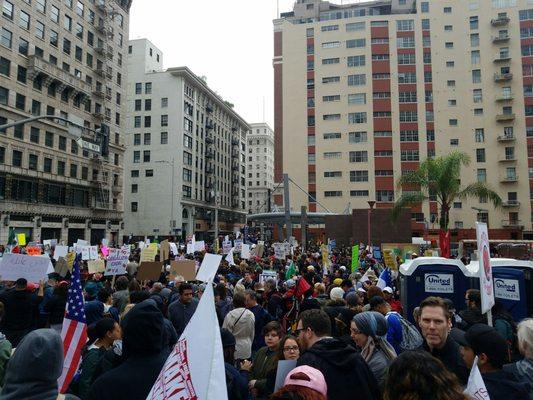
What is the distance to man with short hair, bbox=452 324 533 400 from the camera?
2.95 meters

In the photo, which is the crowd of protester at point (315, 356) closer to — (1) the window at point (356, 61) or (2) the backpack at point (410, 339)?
(2) the backpack at point (410, 339)

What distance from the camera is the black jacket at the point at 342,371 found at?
10.5 ft

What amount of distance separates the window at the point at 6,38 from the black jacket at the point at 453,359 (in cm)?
4739

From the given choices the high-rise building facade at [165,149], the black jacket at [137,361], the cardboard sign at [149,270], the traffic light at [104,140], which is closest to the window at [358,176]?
the high-rise building facade at [165,149]

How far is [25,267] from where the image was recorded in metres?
8.45

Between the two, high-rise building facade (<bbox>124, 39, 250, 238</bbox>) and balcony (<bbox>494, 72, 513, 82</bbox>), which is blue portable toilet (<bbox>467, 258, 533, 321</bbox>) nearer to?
balcony (<bbox>494, 72, 513, 82</bbox>)

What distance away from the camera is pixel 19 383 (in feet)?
8.35

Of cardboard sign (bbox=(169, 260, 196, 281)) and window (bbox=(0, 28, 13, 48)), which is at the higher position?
window (bbox=(0, 28, 13, 48))

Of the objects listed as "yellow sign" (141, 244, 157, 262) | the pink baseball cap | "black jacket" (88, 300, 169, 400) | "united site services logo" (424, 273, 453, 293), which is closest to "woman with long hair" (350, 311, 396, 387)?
the pink baseball cap

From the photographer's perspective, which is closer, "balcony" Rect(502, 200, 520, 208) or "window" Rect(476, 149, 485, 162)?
"balcony" Rect(502, 200, 520, 208)

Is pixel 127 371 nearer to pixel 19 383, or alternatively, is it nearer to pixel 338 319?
pixel 19 383

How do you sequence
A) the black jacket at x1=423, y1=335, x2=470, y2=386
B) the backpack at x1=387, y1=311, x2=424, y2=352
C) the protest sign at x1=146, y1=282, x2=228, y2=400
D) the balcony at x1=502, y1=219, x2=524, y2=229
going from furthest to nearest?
the balcony at x1=502, y1=219, x2=524, y2=229 < the backpack at x1=387, y1=311, x2=424, y2=352 < the black jacket at x1=423, y1=335, x2=470, y2=386 < the protest sign at x1=146, y1=282, x2=228, y2=400

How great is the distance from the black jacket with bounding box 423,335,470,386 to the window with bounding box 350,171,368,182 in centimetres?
5917

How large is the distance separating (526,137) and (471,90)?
32.9 feet
